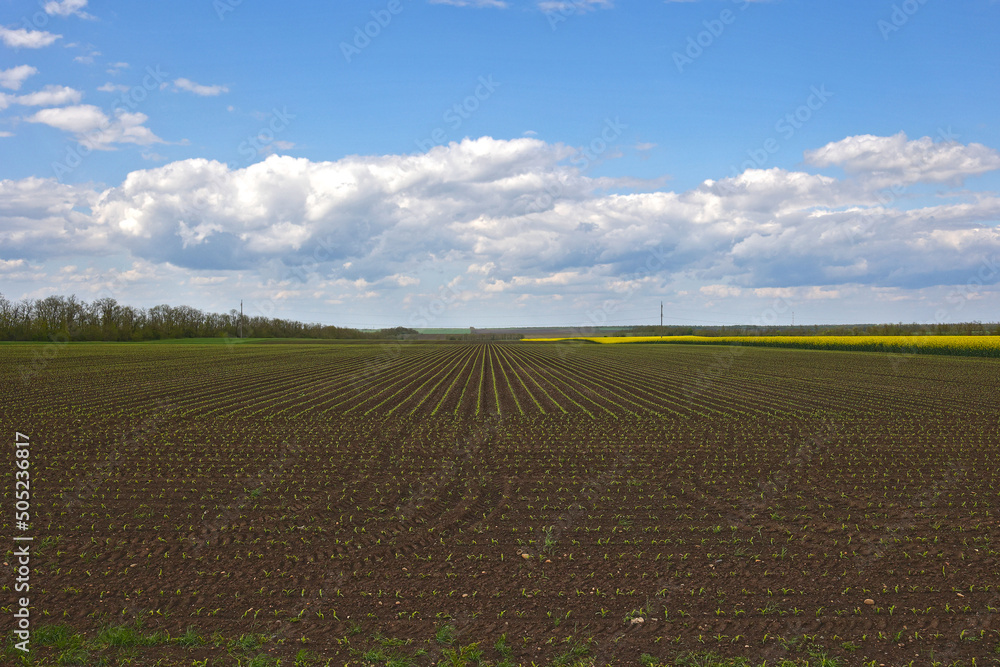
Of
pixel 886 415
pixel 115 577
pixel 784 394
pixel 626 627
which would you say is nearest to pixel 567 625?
pixel 626 627

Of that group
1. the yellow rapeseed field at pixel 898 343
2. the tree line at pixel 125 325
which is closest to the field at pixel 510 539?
the yellow rapeseed field at pixel 898 343

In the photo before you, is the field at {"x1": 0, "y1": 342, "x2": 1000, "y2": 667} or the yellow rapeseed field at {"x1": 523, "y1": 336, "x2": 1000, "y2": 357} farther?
the yellow rapeseed field at {"x1": 523, "y1": 336, "x2": 1000, "y2": 357}

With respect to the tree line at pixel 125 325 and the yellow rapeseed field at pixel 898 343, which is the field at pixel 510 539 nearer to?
the yellow rapeseed field at pixel 898 343

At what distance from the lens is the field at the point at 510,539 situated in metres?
6.55

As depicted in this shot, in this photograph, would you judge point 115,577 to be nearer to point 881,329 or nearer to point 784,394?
point 784,394

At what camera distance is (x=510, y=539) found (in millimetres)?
9305

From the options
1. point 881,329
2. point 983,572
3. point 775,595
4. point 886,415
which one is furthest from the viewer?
point 881,329

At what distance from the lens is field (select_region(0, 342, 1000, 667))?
655cm

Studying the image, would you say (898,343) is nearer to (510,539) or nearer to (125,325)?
(510,539)

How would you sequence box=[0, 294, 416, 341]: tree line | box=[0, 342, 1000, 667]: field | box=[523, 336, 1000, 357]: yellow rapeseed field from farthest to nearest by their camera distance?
1. box=[0, 294, 416, 341]: tree line
2. box=[523, 336, 1000, 357]: yellow rapeseed field
3. box=[0, 342, 1000, 667]: field

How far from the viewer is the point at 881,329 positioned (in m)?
79.8

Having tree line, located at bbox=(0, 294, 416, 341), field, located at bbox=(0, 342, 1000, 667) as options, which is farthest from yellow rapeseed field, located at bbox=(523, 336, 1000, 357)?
tree line, located at bbox=(0, 294, 416, 341)

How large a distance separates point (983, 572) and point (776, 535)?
2.58 metres

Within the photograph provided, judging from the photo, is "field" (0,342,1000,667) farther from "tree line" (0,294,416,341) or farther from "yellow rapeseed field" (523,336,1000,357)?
"tree line" (0,294,416,341)
